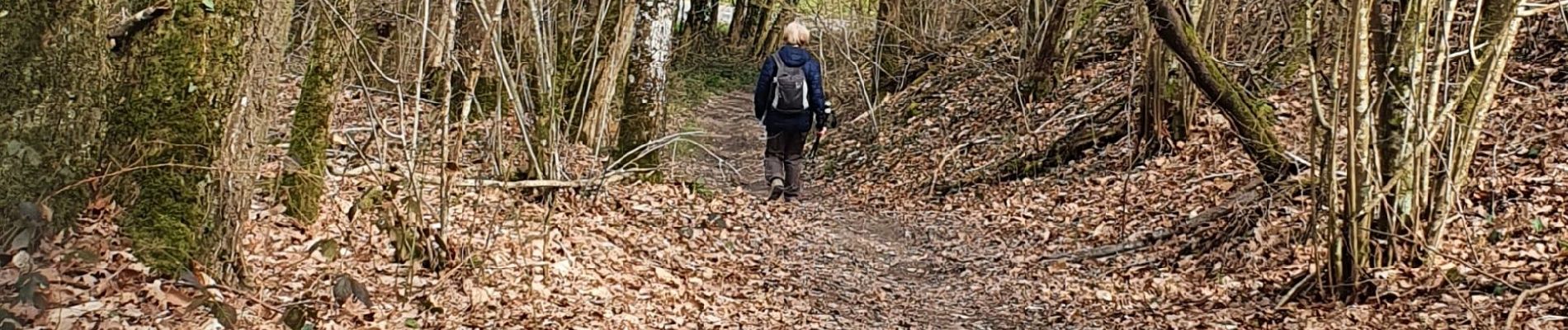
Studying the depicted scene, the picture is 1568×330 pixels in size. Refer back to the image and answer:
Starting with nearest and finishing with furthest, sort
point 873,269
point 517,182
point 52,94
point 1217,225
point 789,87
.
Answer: point 52,94 < point 517,182 < point 1217,225 < point 873,269 < point 789,87

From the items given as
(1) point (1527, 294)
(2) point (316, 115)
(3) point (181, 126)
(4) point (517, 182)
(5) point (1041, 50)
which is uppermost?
(3) point (181, 126)

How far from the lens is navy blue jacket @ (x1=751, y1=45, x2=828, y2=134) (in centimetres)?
1013

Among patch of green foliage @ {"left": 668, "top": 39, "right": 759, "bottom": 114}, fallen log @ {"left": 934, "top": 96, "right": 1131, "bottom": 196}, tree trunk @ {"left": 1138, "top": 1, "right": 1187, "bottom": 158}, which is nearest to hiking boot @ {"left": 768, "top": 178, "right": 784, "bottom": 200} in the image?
fallen log @ {"left": 934, "top": 96, "right": 1131, "bottom": 196}

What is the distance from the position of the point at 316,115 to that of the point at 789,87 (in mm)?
4232

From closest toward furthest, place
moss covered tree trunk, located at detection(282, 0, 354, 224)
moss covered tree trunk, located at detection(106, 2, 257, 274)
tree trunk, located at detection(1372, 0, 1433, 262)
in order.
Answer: moss covered tree trunk, located at detection(106, 2, 257, 274), tree trunk, located at detection(1372, 0, 1433, 262), moss covered tree trunk, located at detection(282, 0, 354, 224)

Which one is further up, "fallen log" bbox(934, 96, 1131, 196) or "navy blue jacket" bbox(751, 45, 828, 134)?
"navy blue jacket" bbox(751, 45, 828, 134)

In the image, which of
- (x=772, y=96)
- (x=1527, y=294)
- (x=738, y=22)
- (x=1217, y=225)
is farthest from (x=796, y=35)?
(x=738, y=22)

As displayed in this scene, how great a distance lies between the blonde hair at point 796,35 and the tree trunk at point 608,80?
143cm

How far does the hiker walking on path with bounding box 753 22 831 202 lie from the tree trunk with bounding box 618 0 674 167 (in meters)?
0.85

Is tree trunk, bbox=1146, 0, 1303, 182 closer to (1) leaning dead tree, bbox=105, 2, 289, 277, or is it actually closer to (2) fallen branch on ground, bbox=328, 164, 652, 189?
(2) fallen branch on ground, bbox=328, 164, 652, 189

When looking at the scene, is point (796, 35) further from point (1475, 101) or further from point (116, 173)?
point (116, 173)

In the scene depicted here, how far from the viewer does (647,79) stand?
991cm

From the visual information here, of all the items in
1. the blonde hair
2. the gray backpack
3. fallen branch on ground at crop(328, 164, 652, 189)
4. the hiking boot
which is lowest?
the hiking boot

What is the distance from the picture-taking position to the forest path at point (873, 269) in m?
7.01
